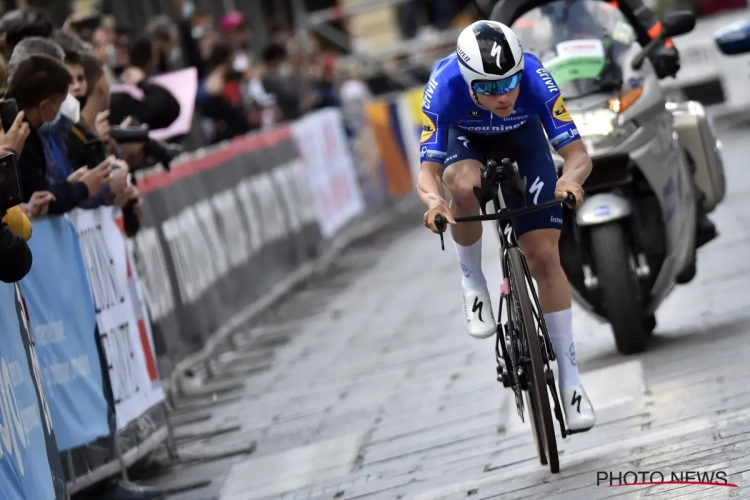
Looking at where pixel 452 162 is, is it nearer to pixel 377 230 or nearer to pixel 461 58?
pixel 461 58

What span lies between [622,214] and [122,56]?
5744 millimetres

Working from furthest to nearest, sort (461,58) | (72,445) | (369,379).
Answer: (369,379) < (72,445) < (461,58)

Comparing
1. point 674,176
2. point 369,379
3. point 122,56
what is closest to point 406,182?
point 122,56

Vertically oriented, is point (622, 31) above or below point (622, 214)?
above

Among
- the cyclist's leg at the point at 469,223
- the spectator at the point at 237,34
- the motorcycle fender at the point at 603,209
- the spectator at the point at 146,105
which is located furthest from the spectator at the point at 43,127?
the spectator at the point at 237,34

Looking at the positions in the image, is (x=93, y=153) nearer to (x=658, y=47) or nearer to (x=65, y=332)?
(x=65, y=332)

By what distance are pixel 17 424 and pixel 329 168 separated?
45.7 ft

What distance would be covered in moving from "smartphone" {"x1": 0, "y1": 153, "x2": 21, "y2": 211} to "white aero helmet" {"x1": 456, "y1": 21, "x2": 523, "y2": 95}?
1924mm

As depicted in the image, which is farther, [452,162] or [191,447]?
[191,447]

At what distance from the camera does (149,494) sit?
28.1 feet

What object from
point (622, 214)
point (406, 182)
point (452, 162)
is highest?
point (452, 162)

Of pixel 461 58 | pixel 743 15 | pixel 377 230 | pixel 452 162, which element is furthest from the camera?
pixel 743 15

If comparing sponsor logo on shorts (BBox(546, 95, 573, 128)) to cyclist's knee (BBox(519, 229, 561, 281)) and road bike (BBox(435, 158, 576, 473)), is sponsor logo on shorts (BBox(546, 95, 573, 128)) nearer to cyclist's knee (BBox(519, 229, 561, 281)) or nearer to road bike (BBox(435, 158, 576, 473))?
road bike (BBox(435, 158, 576, 473))

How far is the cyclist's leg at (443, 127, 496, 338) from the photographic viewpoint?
739 cm
